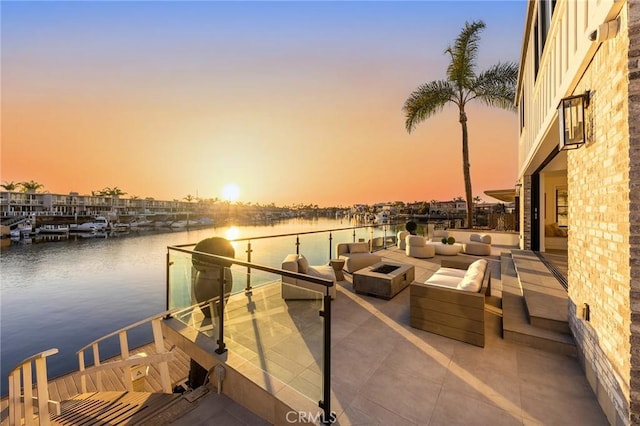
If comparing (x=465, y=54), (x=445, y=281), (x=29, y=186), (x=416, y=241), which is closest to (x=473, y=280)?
(x=445, y=281)

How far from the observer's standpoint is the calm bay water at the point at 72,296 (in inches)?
364

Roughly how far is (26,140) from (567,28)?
84.1 ft

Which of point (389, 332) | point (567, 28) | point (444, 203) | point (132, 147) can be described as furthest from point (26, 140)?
point (444, 203)

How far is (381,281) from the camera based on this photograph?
443cm

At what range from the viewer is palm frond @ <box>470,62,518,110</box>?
402 inches

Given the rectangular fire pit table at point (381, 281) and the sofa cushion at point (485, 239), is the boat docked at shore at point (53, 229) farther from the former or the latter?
the sofa cushion at point (485, 239)

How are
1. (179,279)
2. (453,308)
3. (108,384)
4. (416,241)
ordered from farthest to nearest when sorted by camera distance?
(416,241), (108,384), (179,279), (453,308)

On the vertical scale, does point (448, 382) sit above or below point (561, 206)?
below

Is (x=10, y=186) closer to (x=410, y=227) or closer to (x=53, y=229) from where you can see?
(x=53, y=229)

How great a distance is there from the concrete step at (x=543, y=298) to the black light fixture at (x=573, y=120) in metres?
1.98

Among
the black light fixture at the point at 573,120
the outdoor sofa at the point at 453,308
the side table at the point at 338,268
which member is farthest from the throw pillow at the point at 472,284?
the side table at the point at 338,268

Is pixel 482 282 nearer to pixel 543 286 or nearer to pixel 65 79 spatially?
pixel 543 286

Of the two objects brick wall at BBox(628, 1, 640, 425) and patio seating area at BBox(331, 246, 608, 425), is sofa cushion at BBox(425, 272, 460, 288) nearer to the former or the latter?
patio seating area at BBox(331, 246, 608, 425)

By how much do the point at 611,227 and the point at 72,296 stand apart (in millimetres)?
21496
